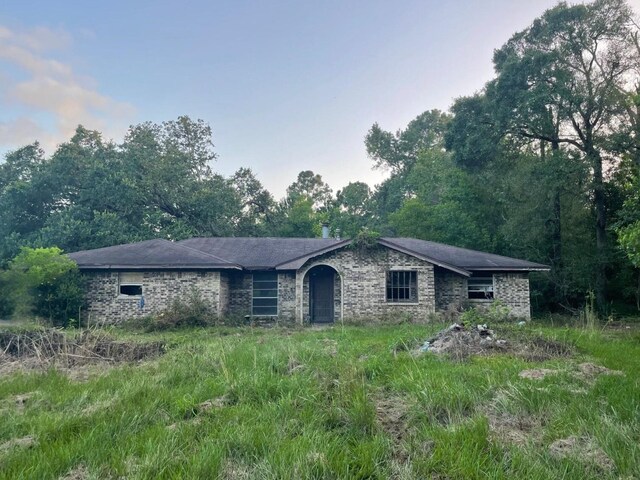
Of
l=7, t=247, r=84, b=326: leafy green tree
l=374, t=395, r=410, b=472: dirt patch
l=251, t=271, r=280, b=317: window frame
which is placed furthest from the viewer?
l=251, t=271, r=280, b=317: window frame

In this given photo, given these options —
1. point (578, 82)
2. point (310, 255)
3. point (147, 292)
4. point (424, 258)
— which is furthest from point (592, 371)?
point (578, 82)

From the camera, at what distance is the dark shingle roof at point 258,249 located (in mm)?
18484

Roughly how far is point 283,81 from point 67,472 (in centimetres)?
1804

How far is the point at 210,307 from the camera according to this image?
1647 centimetres

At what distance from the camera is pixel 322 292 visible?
18594 millimetres

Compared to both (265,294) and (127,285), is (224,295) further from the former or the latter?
(127,285)

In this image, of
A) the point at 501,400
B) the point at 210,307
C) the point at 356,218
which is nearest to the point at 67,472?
the point at 501,400

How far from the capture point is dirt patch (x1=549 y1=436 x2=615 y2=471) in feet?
12.6

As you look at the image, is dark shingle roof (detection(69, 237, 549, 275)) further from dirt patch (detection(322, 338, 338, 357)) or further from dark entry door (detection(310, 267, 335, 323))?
dirt patch (detection(322, 338, 338, 357))

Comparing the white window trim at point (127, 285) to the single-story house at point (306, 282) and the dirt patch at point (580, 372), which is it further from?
the dirt patch at point (580, 372)

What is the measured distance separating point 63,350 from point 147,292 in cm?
792

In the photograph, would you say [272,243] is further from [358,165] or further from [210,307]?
[358,165]

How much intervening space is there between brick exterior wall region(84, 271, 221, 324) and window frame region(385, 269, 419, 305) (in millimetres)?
7006

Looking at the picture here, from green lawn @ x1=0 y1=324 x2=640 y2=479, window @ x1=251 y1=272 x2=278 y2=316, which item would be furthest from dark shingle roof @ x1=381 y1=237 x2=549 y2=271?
green lawn @ x1=0 y1=324 x2=640 y2=479
